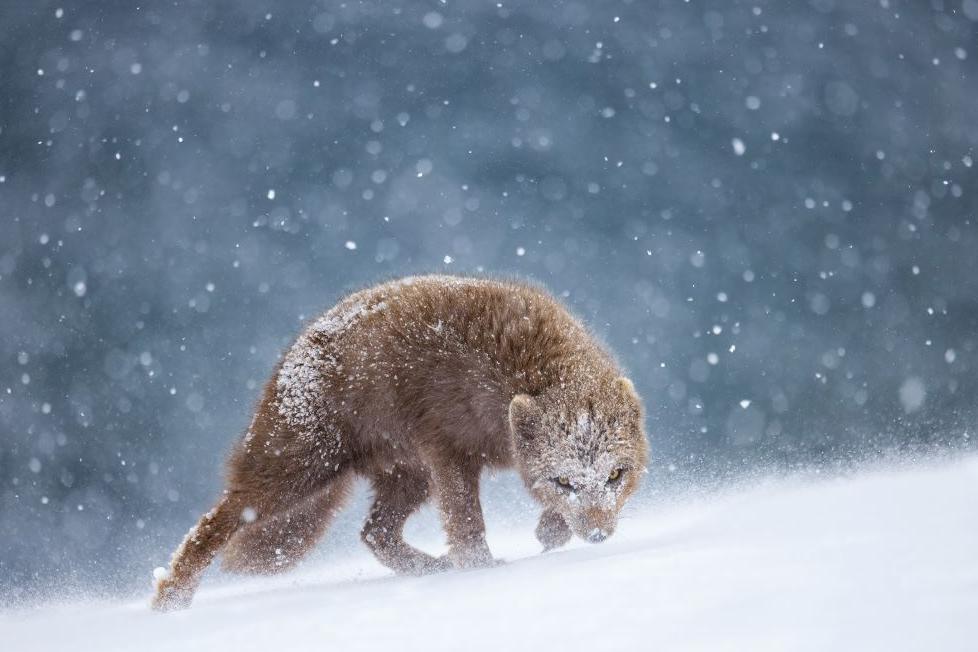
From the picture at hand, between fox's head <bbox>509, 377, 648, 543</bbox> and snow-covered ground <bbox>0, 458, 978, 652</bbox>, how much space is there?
1.12ft

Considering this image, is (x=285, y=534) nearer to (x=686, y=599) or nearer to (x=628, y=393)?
(x=628, y=393)

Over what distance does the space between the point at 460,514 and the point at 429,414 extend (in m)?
0.81

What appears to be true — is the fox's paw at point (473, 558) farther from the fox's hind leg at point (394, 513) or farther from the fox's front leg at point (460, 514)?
the fox's hind leg at point (394, 513)

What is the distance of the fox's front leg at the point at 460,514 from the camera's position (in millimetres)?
6414

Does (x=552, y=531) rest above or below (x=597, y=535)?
above

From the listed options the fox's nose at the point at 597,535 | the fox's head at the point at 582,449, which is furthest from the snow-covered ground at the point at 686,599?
the fox's head at the point at 582,449

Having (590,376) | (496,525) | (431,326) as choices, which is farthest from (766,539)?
(496,525)

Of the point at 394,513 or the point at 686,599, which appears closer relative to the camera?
the point at 686,599

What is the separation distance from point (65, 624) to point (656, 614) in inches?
193

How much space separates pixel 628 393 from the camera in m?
6.12

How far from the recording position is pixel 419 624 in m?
4.46

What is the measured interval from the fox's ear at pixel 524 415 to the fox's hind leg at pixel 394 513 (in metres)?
1.90

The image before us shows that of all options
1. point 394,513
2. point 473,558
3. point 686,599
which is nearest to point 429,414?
point 473,558

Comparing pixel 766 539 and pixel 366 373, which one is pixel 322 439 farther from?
pixel 766 539
